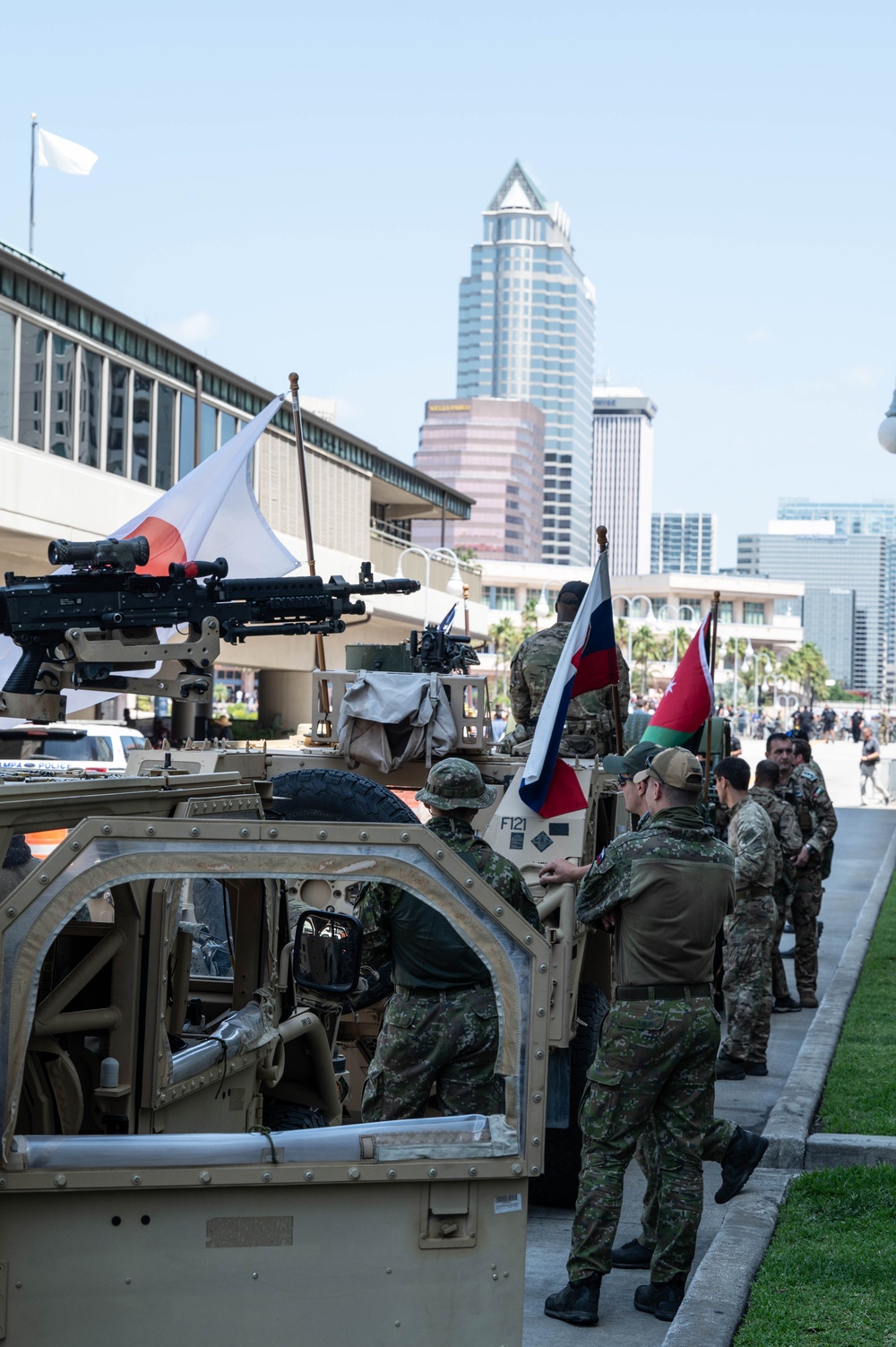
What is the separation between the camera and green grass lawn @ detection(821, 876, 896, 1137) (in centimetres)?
812

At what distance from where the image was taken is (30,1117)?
392 cm

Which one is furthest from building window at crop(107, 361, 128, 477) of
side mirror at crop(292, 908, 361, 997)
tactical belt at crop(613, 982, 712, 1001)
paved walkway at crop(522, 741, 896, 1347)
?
side mirror at crop(292, 908, 361, 997)

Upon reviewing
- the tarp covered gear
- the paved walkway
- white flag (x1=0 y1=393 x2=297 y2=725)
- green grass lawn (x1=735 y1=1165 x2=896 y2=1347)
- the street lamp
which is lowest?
the paved walkway

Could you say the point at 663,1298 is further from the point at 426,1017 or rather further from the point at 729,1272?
the point at 426,1017

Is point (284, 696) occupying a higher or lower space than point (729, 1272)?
higher

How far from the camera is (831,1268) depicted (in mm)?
5879

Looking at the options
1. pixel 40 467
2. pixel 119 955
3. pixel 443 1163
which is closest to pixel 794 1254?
pixel 443 1163

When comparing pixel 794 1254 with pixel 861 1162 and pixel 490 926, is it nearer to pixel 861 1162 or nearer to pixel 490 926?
pixel 861 1162

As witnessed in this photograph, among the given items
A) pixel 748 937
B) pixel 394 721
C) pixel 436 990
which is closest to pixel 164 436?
pixel 394 721

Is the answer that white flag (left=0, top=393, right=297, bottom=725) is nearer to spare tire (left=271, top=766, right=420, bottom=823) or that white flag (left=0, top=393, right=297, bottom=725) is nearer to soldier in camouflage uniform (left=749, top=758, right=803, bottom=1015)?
spare tire (left=271, top=766, right=420, bottom=823)

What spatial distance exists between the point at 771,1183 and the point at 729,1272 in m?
1.34

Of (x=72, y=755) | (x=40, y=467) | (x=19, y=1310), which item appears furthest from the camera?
(x=40, y=467)

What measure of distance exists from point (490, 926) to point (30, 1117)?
124 centimetres

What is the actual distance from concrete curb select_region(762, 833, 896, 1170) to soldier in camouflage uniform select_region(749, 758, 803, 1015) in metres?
0.35
